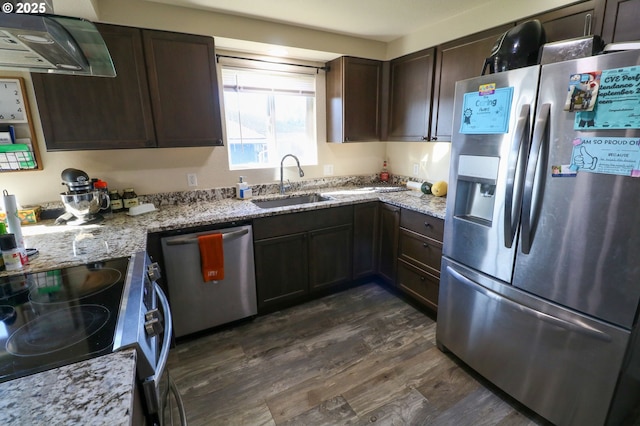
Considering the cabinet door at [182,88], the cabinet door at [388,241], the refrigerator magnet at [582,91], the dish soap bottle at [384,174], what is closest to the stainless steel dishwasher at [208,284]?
the cabinet door at [182,88]

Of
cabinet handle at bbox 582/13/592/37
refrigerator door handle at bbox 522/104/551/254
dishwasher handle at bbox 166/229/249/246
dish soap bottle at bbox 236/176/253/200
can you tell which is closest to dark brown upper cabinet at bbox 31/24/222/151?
dish soap bottle at bbox 236/176/253/200

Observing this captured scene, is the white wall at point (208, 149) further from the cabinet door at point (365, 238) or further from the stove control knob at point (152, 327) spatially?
the stove control knob at point (152, 327)

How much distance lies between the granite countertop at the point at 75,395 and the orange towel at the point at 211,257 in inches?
51.9

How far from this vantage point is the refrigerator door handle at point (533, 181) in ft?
4.42

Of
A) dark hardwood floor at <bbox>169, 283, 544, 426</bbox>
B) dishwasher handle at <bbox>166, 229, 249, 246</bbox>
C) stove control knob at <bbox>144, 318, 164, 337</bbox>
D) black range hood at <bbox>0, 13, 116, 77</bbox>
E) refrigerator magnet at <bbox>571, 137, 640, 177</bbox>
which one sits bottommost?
dark hardwood floor at <bbox>169, 283, 544, 426</bbox>

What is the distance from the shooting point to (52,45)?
108 centimetres

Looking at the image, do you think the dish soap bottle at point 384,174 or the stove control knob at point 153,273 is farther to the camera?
the dish soap bottle at point 384,174

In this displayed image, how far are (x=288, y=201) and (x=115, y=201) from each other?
136 centimetres

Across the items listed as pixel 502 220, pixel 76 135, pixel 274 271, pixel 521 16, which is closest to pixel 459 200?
pixel 502 220

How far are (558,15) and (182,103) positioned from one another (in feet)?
7.83

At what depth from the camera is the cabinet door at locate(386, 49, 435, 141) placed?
2.59m

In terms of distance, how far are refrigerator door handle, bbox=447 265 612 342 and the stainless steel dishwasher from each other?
1.43m

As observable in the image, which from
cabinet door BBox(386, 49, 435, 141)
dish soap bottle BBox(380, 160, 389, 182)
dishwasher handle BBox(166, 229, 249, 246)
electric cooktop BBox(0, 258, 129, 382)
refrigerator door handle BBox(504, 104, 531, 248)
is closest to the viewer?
electric cooktop BBox(0, 258, 129, 382)

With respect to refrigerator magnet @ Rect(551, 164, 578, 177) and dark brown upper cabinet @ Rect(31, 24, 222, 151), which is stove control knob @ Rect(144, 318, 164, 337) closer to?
dark brown upper cabinet @ Rect(31, 24, 222, 151)
